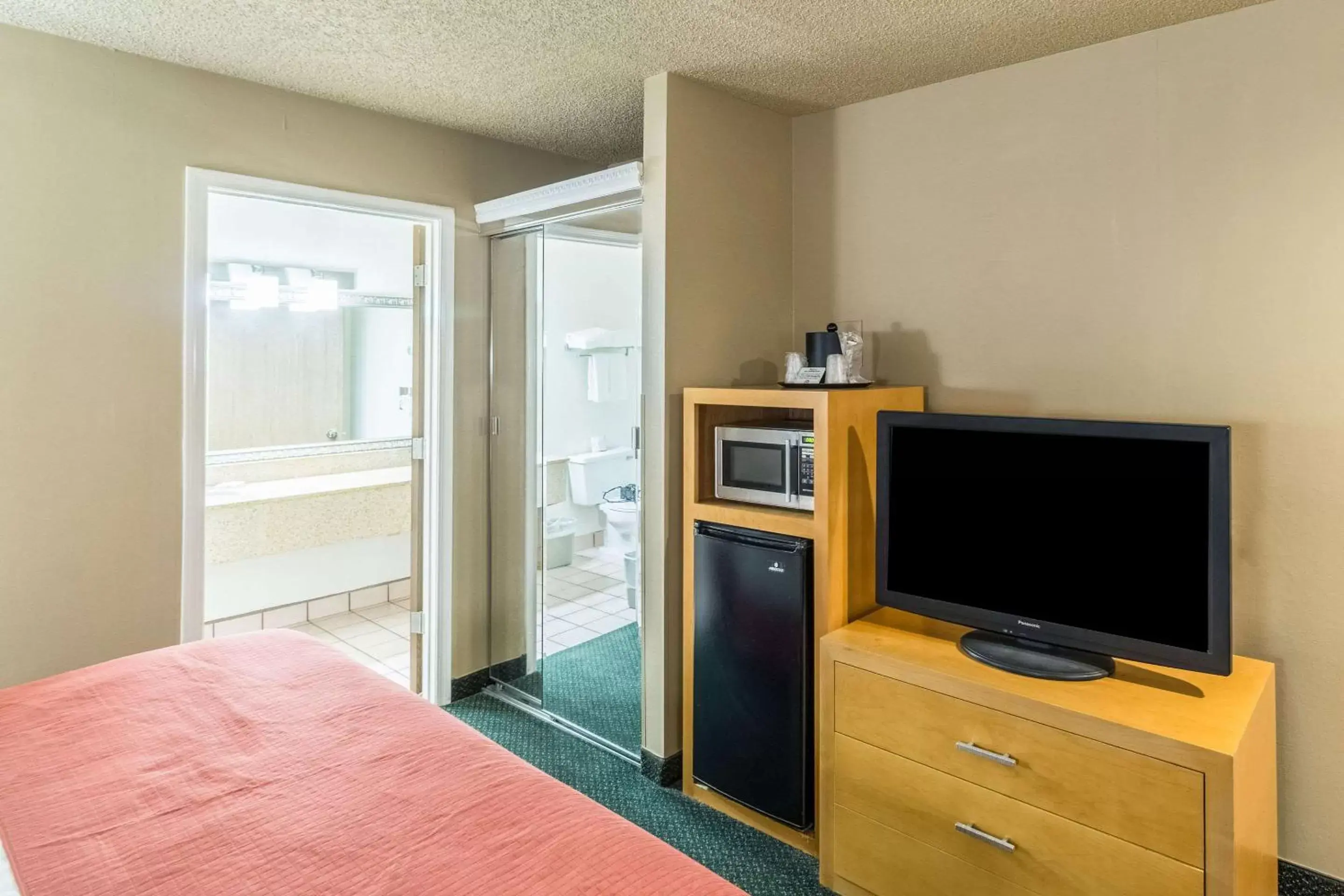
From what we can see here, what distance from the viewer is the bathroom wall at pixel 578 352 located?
2.85 m

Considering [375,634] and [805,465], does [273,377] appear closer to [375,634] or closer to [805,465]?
[375,634]

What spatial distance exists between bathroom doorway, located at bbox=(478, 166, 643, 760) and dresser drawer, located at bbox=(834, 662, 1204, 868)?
99 cm

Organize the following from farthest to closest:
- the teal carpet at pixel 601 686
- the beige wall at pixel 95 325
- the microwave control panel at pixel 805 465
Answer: the teal carpet at pixel 601 686
the microwave control panel at pixel 805 465
the beige wall at pixel 95 325

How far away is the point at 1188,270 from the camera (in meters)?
2.21

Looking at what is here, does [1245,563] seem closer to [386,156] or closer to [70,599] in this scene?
[386,156]

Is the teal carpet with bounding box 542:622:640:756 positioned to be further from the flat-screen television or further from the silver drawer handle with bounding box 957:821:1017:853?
the silver drawer handle with bounding box 957:821:1017:853

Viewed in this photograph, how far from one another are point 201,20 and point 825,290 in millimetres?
2181

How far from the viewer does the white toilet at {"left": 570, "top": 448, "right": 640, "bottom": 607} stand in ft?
9.50

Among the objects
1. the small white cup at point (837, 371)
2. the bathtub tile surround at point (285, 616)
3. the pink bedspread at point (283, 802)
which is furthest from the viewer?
the bathtub tile surround at point (285, 616)

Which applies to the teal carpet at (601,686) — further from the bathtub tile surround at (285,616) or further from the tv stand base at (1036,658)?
the bathtub tile surround at (285,616)

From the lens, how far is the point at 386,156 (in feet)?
10.0

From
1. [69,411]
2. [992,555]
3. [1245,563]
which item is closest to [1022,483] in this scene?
[992,555]

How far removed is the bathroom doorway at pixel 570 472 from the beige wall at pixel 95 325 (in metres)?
1.03

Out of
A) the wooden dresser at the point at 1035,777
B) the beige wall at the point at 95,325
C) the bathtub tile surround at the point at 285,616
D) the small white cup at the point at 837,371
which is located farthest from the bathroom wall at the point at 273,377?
the wooden dresser at the point at 1035,777
